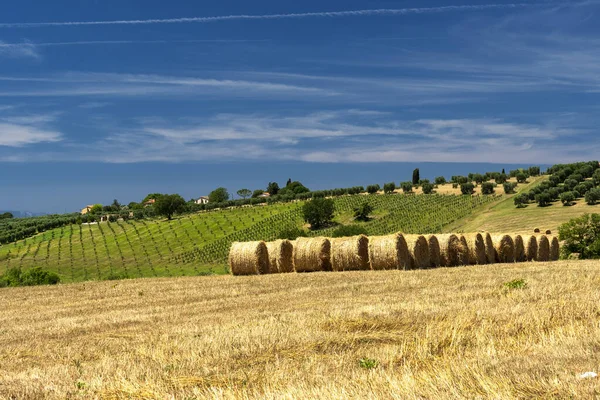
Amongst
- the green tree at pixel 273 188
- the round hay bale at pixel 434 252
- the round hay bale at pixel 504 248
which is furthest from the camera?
the green tree at pixel 273 188

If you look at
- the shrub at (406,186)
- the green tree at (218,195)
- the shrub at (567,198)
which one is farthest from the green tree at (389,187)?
the green tree at (218,195)

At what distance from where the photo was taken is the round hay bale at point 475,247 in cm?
2862

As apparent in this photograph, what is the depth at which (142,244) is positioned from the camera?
Answer: 104 metres

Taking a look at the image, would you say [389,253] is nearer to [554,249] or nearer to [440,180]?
[554,249]

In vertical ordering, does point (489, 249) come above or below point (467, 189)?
below

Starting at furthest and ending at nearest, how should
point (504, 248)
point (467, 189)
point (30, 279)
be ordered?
point (467, 189) → point (30, 279) → point (504, 248)

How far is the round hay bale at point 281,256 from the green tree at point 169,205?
10578 cm

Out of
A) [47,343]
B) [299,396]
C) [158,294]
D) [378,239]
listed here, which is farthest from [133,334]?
[378,239]

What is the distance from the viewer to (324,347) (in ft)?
26.5

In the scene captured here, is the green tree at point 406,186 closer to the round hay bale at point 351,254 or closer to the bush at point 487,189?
the bush at point 487,189

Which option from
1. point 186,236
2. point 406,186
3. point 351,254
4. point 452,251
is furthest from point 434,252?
point 406,186

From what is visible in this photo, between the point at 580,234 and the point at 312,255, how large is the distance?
1987 cm

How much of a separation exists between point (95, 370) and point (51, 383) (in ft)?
1.97

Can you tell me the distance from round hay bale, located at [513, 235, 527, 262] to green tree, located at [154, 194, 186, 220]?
344 feet
